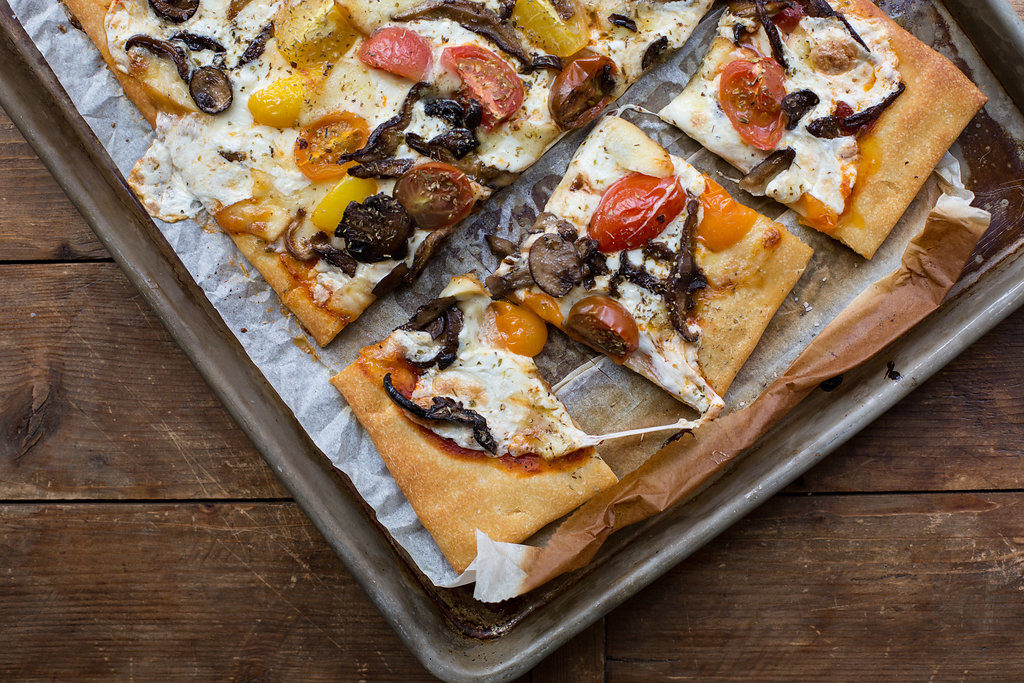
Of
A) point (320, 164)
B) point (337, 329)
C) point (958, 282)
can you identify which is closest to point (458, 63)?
point (320, 164)

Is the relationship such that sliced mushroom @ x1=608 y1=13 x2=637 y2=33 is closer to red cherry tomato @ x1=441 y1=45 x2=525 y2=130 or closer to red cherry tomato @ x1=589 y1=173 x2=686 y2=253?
red cherry tomato @ x1=441 y1=45 x2=525 y2=130

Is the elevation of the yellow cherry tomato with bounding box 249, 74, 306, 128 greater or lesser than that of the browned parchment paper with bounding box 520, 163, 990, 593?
greater

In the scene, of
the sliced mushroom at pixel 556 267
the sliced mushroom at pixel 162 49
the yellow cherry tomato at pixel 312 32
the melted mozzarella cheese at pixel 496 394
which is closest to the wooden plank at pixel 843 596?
the melted mozzarella cheese at pixel 496 394

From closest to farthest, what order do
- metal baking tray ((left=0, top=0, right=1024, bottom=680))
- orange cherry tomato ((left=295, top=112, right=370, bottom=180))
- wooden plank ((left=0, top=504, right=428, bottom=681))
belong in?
metal baking tray ((left=0, top=0, right=1024, bottom=680)), orange cherry tomato ((left=295, top=112, right=370, bottom=180)), wooden plank ((left=0, top=504, right=428, bottom=681))

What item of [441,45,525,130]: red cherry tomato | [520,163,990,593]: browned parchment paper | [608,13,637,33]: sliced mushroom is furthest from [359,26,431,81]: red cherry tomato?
[520,163,990,593]: browned parchment paper

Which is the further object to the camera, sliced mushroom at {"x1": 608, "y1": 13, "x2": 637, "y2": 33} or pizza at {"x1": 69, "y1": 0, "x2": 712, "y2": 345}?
sliced mushroom at {"x1": 608, "y1": 13, "x2": 637, "y2": 33}

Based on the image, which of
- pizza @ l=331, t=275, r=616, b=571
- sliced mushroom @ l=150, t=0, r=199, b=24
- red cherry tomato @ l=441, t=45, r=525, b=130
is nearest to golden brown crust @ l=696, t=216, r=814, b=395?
pizza @ l=331, t=275, r=616, b=571

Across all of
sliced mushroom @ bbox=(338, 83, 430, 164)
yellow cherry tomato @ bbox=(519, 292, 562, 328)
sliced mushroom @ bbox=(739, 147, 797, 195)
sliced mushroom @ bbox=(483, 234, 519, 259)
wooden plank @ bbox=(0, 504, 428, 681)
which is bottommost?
wooden plank @ bbox=(0, 504, 428, 681)

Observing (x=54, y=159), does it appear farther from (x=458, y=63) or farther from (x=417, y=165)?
(x=458, y=63)

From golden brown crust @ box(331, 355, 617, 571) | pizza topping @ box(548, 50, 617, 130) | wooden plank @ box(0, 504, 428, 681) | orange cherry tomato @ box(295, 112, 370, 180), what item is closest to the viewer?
golden brown crust @ box(331, 355, 617, 571)
